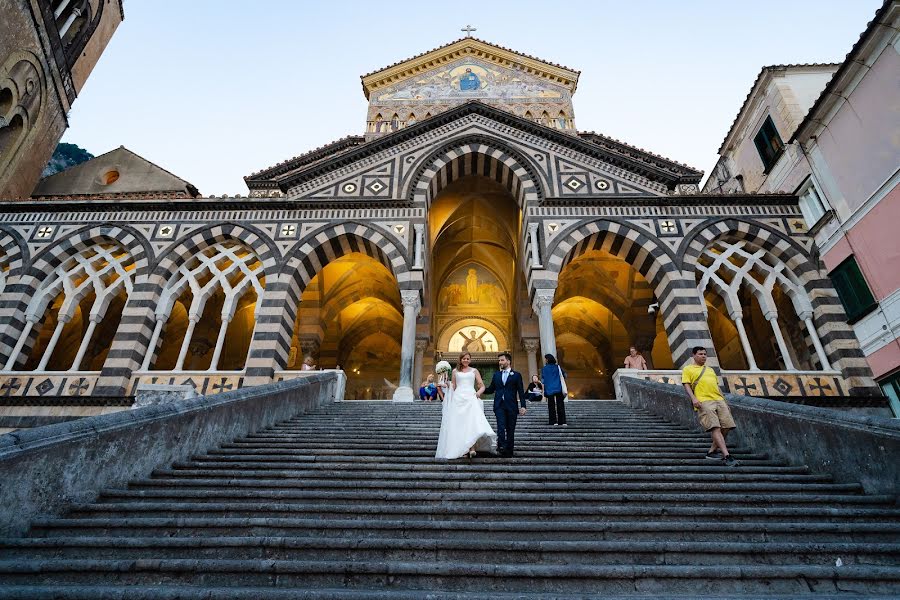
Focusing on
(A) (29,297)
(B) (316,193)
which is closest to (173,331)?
(A) (29,297)

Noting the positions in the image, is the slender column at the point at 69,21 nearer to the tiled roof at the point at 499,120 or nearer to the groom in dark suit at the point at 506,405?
the tiled roof at the point at 499,120

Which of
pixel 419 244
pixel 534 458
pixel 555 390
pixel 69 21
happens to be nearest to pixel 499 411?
pixel 534 458

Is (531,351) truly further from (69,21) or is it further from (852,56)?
(69,21)

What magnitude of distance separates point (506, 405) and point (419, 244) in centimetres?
978

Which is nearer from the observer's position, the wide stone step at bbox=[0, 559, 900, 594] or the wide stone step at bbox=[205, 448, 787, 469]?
the wide stone step at bbox=[0, 559, 900, 594]

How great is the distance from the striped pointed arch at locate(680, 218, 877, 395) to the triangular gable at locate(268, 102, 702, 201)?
245 centimetres

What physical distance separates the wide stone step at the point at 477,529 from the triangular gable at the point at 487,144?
13.4 meters

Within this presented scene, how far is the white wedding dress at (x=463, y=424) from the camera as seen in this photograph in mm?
6148

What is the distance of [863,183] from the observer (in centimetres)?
1293

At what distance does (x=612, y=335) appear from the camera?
23141 millimetres

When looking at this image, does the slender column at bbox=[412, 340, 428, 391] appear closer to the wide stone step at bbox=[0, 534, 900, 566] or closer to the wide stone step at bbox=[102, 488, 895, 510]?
the wide stone step at bbox=[102, 488, 895, 510]

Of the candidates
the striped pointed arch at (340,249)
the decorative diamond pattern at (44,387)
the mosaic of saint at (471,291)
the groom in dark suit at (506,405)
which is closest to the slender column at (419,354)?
the mosaic of saint at (471,291)

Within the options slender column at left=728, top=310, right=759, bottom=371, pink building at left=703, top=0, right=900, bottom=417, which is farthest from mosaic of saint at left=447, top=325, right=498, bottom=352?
pink building at left=703, top=0, right=900, bottom=417

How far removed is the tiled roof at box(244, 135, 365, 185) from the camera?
22.0 metres
